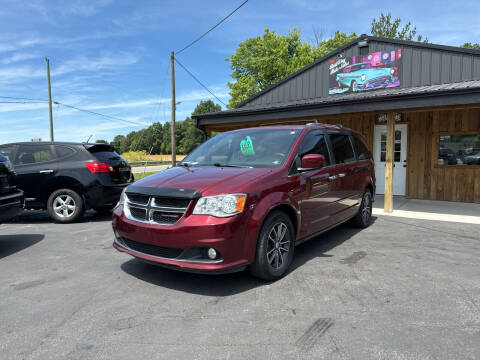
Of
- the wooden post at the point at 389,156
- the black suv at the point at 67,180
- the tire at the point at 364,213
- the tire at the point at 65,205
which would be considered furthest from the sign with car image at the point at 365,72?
the tire at the point at 65,205

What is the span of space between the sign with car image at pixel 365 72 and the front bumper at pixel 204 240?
10373 millimetres

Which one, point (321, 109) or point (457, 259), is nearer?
point (457, 259)

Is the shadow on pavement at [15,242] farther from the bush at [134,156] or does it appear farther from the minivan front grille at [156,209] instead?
the bush at [134,156]

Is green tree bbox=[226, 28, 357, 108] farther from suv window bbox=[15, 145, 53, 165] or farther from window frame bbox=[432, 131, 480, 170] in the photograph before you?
suv window bbox=[15, 145, 53, 165]

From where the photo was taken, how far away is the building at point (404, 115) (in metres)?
8.02

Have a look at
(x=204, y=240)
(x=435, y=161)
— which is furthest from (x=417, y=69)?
(x=204, y=240)

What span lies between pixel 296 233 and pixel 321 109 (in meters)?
5.25

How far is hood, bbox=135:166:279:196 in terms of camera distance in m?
3.26

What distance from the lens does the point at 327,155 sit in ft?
15.6

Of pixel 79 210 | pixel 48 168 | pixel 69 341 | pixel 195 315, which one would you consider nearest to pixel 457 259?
pixel 195 315

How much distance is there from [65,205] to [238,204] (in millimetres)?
4971

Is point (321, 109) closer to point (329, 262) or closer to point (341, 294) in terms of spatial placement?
point (329, 262)

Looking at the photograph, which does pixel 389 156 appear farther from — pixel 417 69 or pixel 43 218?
pixel 43 218

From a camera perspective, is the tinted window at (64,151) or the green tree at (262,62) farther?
the green tree at (262,62)
